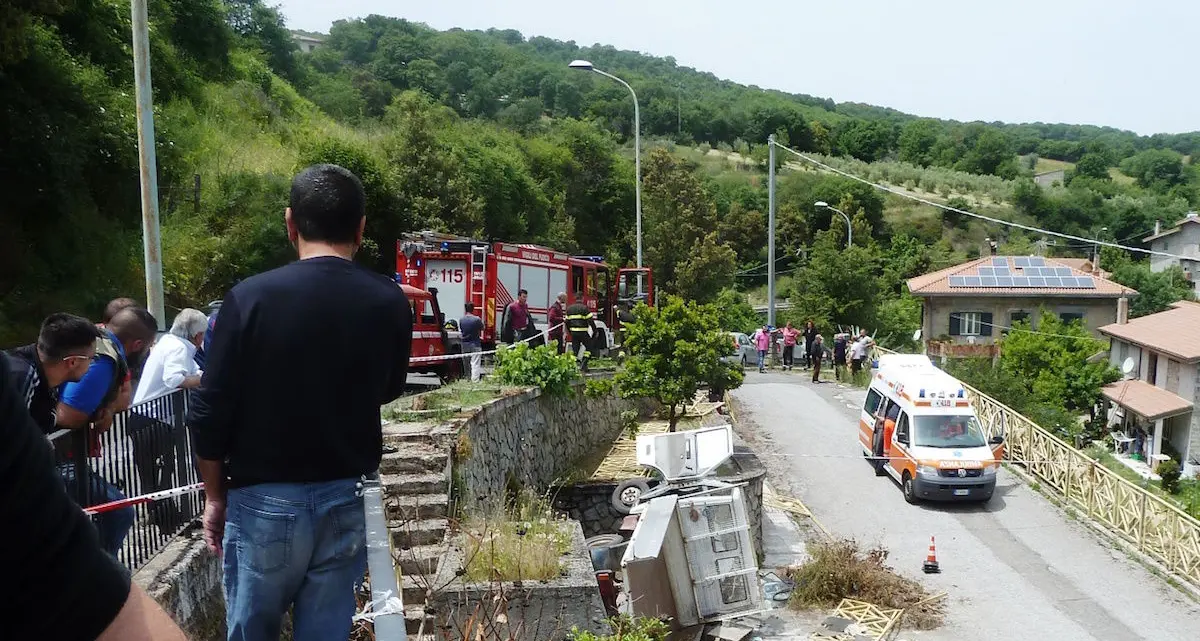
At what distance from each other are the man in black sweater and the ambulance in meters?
15.4

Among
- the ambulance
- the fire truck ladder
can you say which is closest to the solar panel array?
the ambulance

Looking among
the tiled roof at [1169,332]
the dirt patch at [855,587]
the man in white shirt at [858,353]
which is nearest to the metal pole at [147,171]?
the dirt patch at [855,587]

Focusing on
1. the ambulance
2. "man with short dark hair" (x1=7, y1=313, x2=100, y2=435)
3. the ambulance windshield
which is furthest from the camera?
the ambulance windshield

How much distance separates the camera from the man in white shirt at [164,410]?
5906mm

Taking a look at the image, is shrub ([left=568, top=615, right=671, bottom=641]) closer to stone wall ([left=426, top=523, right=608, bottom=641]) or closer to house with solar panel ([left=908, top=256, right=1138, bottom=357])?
stone wall ([left=426, top=523, right=608, bottom=641])

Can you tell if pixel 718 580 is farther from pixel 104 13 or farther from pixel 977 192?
pixel 977 192

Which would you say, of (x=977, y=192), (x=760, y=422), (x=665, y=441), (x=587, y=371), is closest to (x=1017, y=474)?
(x=760, y=422)

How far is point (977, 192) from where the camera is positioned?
96500 mm

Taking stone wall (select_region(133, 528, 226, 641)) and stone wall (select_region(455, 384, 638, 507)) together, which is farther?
stone wall (select_region(455, 384, 638, 507))

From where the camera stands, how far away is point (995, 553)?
49.5 ft

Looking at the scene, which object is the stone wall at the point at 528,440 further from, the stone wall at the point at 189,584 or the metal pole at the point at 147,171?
the metal pole at the point at 147,171

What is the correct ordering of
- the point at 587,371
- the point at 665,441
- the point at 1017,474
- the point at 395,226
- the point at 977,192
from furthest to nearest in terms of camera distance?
the point at 977,192, the point at 395,226, the point at 1017,474, the point at 587,371, the point at 665,441

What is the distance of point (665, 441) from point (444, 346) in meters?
5.28

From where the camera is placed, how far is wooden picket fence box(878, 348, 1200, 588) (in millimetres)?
14617
